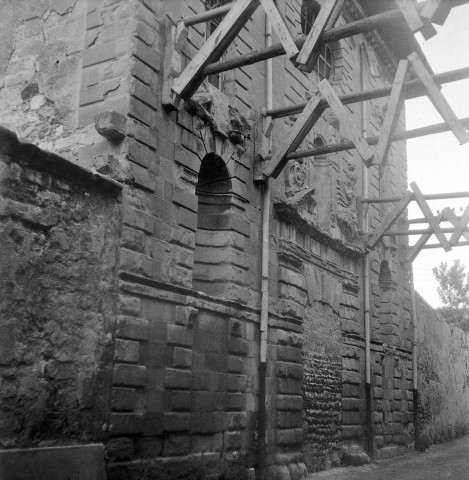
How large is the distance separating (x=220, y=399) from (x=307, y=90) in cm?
545

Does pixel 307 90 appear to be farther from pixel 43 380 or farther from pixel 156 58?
pixel 43 380

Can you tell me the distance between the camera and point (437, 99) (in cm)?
750

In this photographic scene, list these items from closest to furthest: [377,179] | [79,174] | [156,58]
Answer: [79,174], [156,58], [377,179]

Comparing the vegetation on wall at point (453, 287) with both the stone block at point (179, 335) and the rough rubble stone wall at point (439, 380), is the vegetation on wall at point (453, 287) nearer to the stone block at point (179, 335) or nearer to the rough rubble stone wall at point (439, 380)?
the rough rubble stone wall at point (439, 380)

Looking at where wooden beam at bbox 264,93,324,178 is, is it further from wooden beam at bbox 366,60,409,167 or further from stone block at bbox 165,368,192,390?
stone block at bbox 165,368,192,390

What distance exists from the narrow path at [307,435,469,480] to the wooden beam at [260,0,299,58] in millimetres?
5483

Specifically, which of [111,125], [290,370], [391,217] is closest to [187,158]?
[111,125]

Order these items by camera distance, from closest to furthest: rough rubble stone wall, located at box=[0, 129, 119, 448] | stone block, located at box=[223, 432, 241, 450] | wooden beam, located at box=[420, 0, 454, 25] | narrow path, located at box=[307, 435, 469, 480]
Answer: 1. rough rubble stone wall, located at box=[0, 129, 119, 448]
2. wooden beam, located at box=[420, 0, 454, 25]
3. stone block, located at box=[223, 432, 241, 450]
4. narrow path, located at box=[307, 435, 469, 480]

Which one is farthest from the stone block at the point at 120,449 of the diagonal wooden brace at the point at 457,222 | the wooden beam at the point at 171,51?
the diagonal wooden brace at the point at 457,222

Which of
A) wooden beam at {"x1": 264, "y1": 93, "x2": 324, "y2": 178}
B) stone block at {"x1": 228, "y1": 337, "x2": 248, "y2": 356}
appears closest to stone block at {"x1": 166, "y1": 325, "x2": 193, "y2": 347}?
stone block at {"x1": 228, "y1": 337, "x2": 248, "y2": 356}

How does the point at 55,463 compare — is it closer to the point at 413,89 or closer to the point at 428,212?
the point at 413,89

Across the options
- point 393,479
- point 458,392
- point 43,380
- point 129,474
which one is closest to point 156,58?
point 43,380

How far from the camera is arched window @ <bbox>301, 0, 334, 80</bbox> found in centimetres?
1160

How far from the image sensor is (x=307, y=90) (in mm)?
10945
